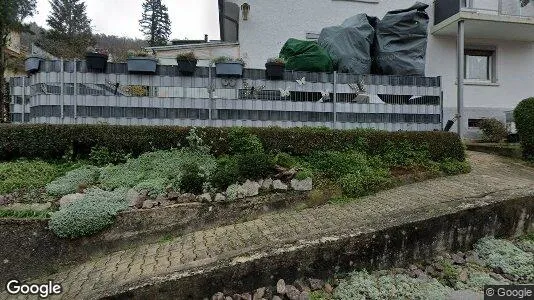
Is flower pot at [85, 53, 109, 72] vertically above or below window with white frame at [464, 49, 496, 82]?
below

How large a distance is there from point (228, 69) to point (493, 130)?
29.5 ft

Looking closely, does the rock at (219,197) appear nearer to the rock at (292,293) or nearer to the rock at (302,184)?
the rock at (302,184)

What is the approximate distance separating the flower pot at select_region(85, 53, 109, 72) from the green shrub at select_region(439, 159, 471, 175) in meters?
7.17

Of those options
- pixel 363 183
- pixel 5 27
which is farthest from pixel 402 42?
pixel 5 27

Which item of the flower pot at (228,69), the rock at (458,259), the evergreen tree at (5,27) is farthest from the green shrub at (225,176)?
the evergreen tree at (5,27)

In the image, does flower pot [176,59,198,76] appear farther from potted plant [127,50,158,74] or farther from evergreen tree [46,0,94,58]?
evergreen tree [46,0,94,58]

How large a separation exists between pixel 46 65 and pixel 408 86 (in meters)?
7.83

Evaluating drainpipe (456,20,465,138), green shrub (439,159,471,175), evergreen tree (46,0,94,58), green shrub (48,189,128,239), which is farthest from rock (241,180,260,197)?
evergreen tree (46,0,94,58)

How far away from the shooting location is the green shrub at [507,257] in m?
4.09

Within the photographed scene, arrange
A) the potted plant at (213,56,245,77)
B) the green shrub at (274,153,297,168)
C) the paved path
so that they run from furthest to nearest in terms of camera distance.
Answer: the potted plant at (213,56,245,77)
the green shrub at (274,153,297,168)
the paved path

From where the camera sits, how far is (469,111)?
1240 cm

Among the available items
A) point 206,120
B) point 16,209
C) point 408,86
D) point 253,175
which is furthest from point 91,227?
point 408,86

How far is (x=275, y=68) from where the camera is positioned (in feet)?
24.5

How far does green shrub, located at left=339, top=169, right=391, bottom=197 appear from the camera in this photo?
19.6 feet
